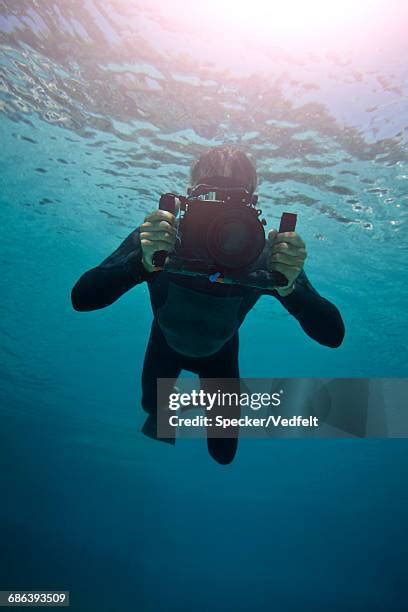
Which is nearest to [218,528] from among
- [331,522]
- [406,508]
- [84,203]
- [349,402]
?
[331,522]

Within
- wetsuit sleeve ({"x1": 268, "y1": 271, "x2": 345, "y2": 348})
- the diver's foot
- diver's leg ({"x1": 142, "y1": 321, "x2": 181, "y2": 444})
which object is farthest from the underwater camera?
the diver's foot

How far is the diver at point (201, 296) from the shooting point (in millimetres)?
2836

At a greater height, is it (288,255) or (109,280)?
(288,255)

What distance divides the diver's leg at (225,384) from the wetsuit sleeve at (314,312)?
4.47 feet

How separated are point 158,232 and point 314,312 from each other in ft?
5.76

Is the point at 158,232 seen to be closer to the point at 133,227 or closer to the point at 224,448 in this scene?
the point at 224,448

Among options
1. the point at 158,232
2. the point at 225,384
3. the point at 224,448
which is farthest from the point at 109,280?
the point at 224,448

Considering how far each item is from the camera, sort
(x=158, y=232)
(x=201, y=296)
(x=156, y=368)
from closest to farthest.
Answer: (x=158, y=232) → (x=201, y=296) → (x=156, y=368)

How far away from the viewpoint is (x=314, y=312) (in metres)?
3.61

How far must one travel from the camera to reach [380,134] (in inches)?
301

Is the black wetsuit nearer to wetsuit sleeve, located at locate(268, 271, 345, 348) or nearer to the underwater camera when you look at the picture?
wetsuit sleeve, located at locate(268, 271, 345, 348)

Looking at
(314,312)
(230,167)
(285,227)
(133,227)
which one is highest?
(133,227)

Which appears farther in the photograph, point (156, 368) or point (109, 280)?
point (156, 368)

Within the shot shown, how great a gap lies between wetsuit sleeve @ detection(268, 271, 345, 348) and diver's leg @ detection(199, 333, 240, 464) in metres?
1.36
